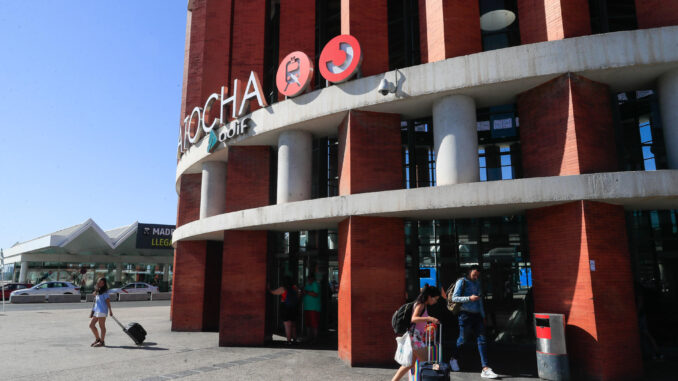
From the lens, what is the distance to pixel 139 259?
4438cm

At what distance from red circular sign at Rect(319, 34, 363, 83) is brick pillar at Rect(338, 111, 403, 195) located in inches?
39.6

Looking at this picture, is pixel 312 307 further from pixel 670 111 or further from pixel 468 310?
pixel 670 111

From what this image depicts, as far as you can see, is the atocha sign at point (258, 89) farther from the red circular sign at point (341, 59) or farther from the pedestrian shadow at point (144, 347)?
the pedestrian shadow at point (144, 347)

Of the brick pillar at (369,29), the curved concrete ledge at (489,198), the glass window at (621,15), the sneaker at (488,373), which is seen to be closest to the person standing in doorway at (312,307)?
the curved concrete ledge at (489,198)

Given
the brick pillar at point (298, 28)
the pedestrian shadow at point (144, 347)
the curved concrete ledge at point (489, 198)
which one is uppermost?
the brick pillar at point (298, 28)

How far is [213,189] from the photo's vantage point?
1520 centimetres

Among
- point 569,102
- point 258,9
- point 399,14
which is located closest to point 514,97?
point 569,102

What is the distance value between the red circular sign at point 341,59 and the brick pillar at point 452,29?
5.73ft

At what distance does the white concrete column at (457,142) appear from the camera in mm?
9680

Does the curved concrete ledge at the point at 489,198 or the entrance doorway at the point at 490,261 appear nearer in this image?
the curved concrete ledge at the point at 489,198

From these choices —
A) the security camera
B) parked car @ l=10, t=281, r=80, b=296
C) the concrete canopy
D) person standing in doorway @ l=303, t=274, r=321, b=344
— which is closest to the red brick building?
the security camera

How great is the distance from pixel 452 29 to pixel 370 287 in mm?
6234

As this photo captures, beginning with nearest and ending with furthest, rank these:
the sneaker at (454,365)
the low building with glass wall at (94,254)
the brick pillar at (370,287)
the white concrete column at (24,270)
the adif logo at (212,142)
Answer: the sneaker at (454,365) < the brick pillar at (370,287) < the adif logo at (212,142) < the low building with glass wall at (94,254) < the white concrete column at (24,270)

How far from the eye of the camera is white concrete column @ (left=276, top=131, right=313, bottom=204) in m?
12.0
